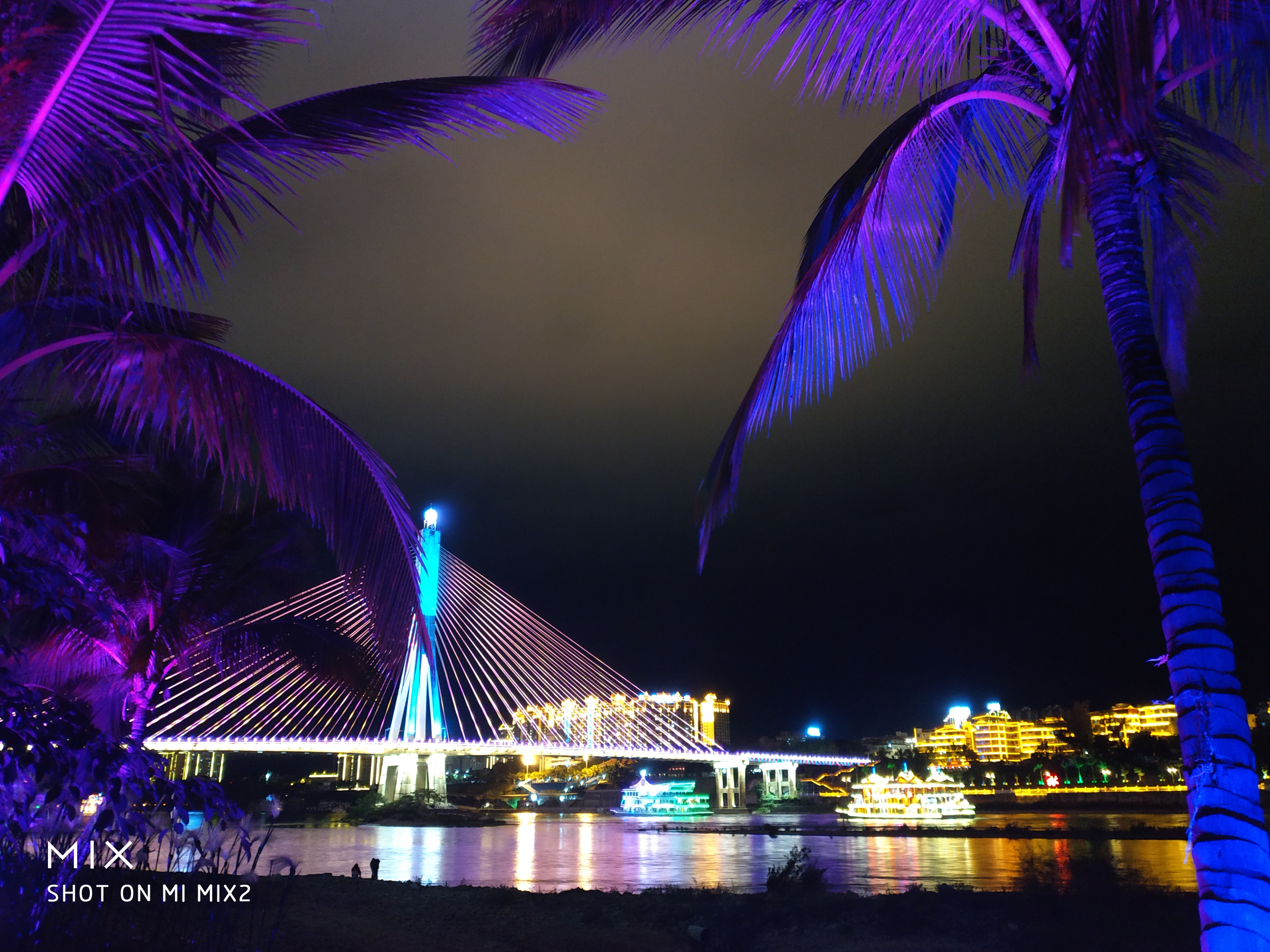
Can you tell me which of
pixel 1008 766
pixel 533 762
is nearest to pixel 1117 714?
pixel 1008 766

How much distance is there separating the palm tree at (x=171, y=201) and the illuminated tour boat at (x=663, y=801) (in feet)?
Result: 197

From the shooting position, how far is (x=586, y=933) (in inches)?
328

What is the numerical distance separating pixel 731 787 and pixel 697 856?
1623 inches

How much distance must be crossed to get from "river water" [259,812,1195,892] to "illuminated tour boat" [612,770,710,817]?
1918 centimetres

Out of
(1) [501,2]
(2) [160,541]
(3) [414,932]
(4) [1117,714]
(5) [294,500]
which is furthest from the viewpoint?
(4) [1117,714]

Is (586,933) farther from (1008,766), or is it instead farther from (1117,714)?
(1117,714)

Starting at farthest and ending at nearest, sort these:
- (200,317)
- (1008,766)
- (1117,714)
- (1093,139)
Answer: (1117,714) < (1008,766) < (200,317) < (1093,139)

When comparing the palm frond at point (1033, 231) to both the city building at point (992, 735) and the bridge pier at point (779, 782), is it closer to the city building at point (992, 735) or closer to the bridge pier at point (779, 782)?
the bridge pier at point (779, 782)

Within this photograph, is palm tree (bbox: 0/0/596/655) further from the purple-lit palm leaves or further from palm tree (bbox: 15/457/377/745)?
palm tree (bbox: 15/457/377/745)

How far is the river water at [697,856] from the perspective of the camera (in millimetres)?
16344

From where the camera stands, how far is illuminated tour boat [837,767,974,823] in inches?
2015

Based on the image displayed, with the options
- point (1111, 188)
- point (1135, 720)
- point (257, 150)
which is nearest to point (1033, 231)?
point (1111, 188)

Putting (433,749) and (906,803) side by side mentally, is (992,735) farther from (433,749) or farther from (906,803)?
(433,749)

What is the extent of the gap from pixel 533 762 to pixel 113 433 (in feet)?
302
